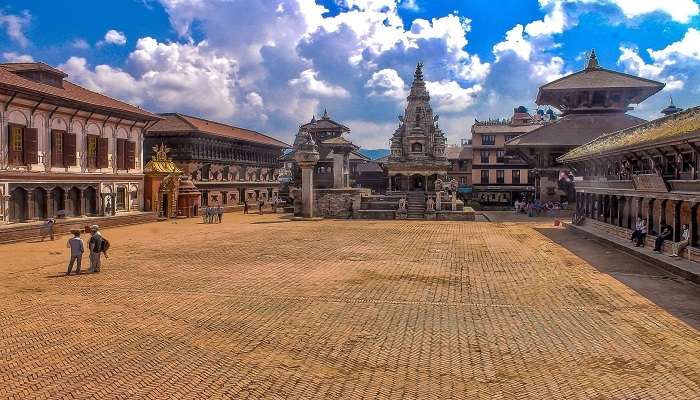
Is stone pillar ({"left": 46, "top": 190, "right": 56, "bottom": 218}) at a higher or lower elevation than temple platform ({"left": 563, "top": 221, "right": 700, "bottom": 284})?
higher

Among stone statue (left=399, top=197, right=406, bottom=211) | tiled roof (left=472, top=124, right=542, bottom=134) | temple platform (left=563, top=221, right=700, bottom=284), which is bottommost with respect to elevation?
temple platform (left=563, top=221, right=700, bottom=284)

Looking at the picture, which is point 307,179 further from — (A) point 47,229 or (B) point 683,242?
(B) point 683,242

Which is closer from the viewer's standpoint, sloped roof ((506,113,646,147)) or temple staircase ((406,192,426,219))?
temple staircase ((406,192,426,219))

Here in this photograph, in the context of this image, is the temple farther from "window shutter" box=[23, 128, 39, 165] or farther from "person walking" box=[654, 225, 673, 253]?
"person walking" box=[654, 225, 673, 253]

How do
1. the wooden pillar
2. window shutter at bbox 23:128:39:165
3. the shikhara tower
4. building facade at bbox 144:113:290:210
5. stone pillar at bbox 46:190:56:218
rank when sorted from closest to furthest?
the wooden pillar, window shutter at bbox 23:128:39:165, stone pillar at bbox 46:190:56:218, building facade at bbox 144:113:290:210, the shikhara tower

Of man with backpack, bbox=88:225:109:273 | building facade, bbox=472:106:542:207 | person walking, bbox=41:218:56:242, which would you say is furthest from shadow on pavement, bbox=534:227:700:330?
building facade, bbox=472:106:542:207

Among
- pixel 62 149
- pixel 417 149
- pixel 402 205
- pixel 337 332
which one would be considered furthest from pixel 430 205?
pixel 337 332

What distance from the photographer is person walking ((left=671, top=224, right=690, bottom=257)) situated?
1930cm

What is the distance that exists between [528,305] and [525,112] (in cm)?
8421

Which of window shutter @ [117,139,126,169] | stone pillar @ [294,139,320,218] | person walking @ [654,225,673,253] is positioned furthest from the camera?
stone pillar @ [294,139,320,218]

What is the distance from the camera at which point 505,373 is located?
346 inches

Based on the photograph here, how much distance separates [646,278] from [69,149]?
3413cm

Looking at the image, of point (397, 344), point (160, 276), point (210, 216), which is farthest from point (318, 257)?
point (210, 216)

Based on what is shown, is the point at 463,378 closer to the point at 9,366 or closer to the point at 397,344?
the point at 397,344
